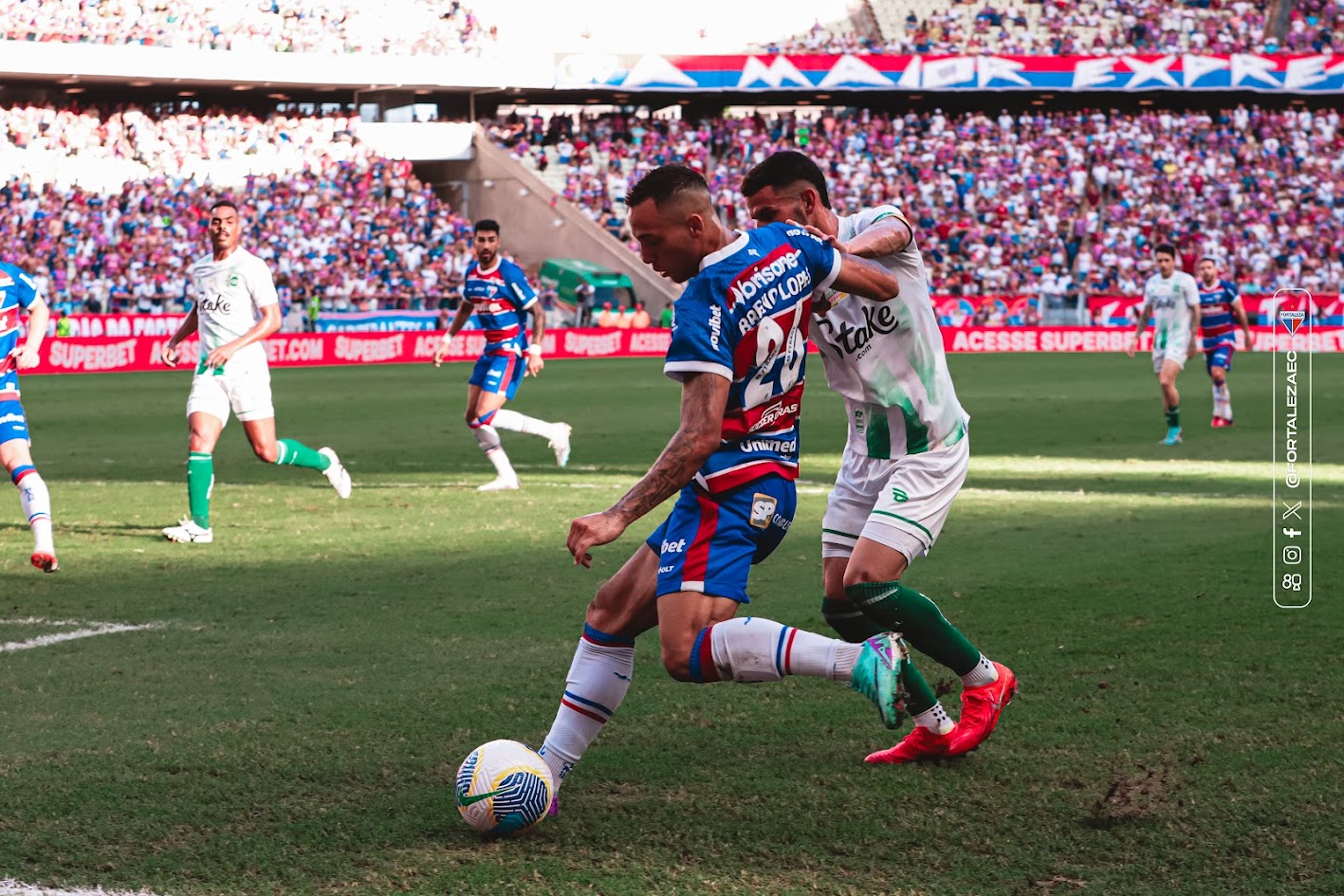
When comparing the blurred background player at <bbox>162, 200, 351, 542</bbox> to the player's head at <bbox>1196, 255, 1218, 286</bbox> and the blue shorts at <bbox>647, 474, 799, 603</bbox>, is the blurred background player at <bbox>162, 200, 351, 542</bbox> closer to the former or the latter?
the blue shorts at <bbox>647, 474, 799, 603</bbox>

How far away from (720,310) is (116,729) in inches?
109

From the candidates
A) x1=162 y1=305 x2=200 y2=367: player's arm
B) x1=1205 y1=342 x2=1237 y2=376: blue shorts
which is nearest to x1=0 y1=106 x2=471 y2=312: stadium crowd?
x1=1205 y1=342 x2=1237 y2=376: blue shorts

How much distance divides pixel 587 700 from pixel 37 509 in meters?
5.80

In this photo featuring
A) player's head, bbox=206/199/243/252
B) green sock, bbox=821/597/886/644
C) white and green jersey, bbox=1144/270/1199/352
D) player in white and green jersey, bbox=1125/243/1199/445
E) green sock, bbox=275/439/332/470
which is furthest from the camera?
white and green jersey, bbox=1144/270/1199/352

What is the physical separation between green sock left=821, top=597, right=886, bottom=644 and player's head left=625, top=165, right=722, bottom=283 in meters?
1.51

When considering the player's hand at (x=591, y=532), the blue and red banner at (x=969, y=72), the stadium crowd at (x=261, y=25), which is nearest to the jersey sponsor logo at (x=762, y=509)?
the player's hand at (x=591, y=532)

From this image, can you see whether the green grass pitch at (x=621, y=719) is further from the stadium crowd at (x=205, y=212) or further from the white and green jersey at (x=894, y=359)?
the stadium crowd at (x=205, y=212)

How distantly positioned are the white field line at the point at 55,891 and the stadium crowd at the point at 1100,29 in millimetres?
50814

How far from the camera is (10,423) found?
31.4 feet

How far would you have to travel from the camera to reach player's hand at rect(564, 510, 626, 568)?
4203 mm

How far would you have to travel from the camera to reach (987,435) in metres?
19.2

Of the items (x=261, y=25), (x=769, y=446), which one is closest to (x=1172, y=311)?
(x=769, y=446)

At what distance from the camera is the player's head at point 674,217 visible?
4.48 metres

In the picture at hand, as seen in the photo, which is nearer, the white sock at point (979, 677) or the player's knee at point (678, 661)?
the player's knee at point (678, 661)
